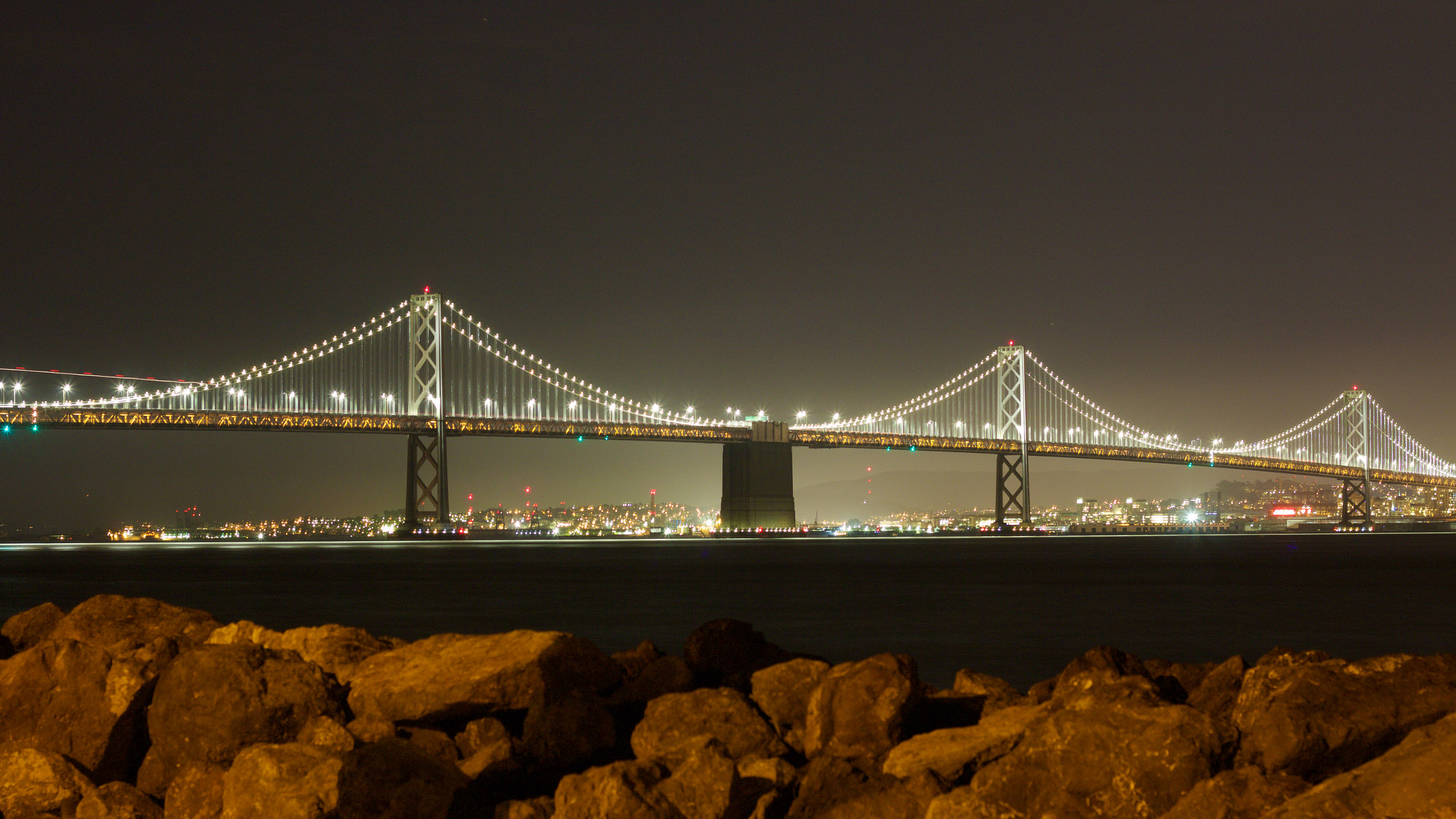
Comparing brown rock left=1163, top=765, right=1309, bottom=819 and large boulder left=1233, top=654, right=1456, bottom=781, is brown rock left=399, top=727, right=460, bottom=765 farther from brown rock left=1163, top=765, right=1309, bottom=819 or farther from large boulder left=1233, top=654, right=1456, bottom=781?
large boulder left=1233, top=654, right=1456, bottom=781

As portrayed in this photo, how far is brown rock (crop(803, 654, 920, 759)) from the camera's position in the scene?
5578 mm

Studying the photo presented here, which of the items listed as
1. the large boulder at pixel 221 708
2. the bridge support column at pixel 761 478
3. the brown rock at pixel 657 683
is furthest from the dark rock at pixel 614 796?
the bridge support column at pixel 761 478

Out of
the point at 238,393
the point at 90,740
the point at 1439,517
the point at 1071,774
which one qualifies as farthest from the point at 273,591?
the point at 1439,517

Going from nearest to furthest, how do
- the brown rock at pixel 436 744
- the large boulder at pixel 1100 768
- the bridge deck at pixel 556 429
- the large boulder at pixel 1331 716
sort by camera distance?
the large boulder at pixel 1100 768 < the large boulder at pixel 1331 716 < the brown rock at pixel 436 744 < the bridge deck at pixel 556 429

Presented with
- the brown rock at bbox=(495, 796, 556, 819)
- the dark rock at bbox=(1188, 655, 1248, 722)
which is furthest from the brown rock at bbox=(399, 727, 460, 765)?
the dark rock at bbox=(1188, 655, 1248, 722)

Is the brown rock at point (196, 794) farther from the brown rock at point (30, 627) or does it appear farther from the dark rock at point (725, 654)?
the brown rock at point (30, 627)

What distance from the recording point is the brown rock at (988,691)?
6.49 m

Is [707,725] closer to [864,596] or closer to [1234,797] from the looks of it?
[1234,797]

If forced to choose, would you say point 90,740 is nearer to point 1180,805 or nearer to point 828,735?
point 828,735

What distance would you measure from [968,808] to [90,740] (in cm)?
379

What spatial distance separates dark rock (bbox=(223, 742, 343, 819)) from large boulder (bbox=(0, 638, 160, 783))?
104 centimetres

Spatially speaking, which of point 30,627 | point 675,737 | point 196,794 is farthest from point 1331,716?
point 30,627

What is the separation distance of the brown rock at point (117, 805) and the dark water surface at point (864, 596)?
7.38 meters

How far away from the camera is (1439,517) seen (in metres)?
136
